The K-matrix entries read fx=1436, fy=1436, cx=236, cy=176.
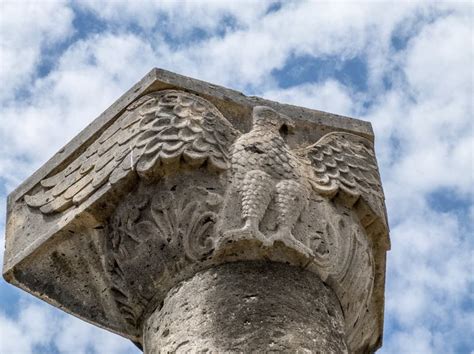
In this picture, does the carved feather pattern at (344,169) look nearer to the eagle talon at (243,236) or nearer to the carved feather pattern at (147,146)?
the carved feather pattern at (147,146)

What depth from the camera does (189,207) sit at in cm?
646

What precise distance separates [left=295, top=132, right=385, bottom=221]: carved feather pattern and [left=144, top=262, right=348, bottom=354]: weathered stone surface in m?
0.55

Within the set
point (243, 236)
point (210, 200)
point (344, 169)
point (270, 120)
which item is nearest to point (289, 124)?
point (270, 120)

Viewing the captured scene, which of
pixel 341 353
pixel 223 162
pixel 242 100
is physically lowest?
pixel 341 353

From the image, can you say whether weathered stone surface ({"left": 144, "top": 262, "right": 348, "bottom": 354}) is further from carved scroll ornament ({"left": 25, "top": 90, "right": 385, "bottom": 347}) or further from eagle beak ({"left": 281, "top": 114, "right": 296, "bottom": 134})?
eagle beak ({"left": 281, "top": 114, "right": 296, "bottom": 134})

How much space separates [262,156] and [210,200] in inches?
15.6

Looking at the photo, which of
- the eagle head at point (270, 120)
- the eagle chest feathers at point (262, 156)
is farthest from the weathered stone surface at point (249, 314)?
the eagle head at point (270, 120)

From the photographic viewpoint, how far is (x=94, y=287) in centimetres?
682

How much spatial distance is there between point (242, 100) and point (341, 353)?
1495 mm

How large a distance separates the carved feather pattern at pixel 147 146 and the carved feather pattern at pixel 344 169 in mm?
436

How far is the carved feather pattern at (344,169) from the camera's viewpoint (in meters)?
6.84

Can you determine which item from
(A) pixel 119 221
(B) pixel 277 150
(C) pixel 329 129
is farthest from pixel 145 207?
(C) pixel 329 129

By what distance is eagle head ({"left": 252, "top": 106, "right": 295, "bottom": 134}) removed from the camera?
6961mm

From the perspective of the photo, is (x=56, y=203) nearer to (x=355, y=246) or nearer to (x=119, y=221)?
(x=119, y=221)
